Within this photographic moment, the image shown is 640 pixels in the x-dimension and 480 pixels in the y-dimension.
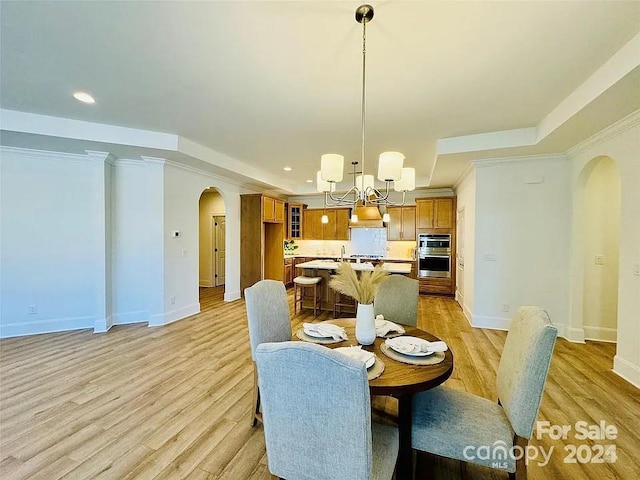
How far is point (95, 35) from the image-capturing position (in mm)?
1973

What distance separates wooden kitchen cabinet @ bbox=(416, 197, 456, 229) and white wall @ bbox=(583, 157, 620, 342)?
2.84m

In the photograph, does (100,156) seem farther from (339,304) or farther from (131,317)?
(339,304)

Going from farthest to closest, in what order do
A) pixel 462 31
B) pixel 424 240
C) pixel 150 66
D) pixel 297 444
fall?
pixel 424 240
pixel 150 66
pixel 462 31
pixel 297 444

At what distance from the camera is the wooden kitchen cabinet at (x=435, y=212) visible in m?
6.62

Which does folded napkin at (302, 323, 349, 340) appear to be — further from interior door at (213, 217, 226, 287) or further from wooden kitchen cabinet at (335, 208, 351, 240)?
interior door at (213, 217, 226, 287)

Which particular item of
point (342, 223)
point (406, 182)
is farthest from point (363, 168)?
point (342, 223)

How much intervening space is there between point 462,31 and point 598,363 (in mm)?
3737

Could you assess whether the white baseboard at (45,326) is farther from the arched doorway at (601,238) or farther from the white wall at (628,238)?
the arched doorway at (601,238)

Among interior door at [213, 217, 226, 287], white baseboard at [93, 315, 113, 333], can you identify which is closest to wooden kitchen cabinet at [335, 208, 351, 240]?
interior door at [213, 217, 226, 287]

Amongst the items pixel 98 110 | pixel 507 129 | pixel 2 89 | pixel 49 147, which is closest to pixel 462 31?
pixel 507 129

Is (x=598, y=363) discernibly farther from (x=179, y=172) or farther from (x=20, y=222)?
(x=20, y=222)

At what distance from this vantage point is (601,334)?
383 centimetres

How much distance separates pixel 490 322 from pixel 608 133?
2.81 meters

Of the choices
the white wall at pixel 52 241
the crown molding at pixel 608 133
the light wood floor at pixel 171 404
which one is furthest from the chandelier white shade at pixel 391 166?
the white wall at pixel 52 241
